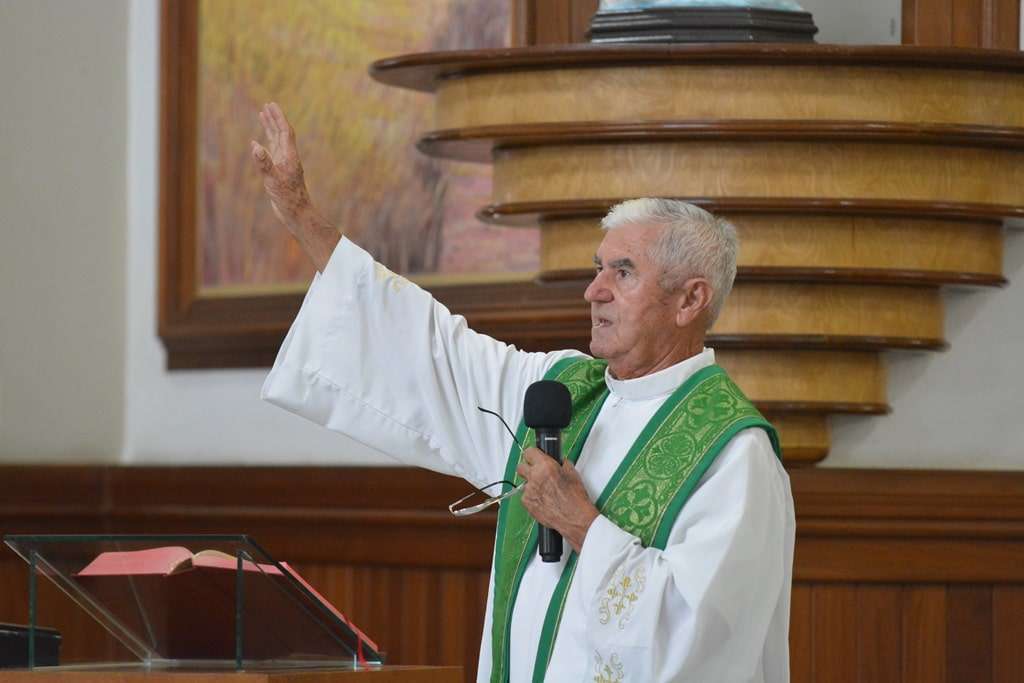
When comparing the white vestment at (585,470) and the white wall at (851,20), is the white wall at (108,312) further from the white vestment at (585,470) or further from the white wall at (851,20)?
the white vestment at (585,470)

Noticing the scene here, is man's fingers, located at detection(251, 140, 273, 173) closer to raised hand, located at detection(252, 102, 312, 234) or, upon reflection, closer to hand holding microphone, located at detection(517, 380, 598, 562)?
raised hand, located at detection(252, 102, 312, 234)

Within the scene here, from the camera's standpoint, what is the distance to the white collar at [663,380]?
324cm

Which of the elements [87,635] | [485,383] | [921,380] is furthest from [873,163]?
[87,635]

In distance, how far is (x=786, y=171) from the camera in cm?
429

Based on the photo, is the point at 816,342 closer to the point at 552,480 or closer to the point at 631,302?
the point at 631,302

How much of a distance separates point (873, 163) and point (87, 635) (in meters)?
2.13

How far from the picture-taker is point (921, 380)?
484cm

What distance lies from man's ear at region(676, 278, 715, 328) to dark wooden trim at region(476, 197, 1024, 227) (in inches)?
41.5

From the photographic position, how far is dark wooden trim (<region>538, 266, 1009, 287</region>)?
14.2ft

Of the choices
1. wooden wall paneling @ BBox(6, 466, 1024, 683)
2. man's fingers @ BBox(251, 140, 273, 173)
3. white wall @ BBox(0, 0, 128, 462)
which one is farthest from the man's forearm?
white wall @ BBox(0, 0, 128, 462)

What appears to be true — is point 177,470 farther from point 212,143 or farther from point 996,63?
point 996,63

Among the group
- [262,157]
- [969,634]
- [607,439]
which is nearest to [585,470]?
[607,439]

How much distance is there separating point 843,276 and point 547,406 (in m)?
1.55

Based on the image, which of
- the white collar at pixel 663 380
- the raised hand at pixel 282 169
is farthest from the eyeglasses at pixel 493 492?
the raised hand at pixel 282 169
